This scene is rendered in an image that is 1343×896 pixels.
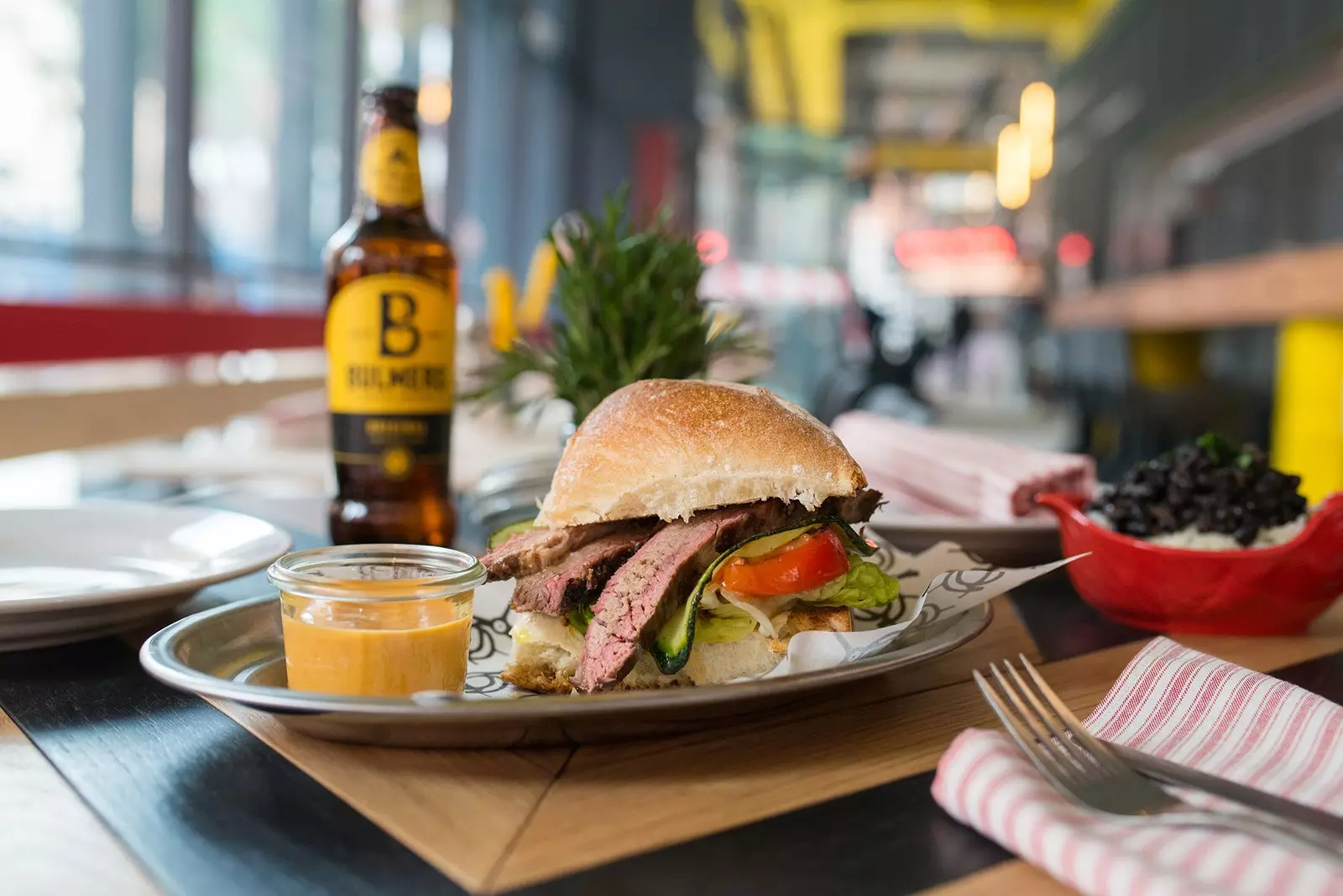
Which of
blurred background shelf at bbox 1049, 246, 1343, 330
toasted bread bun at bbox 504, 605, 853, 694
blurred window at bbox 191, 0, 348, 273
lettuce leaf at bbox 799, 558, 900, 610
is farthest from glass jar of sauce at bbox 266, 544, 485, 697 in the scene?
blurred window at bbox 191, 0, 348, 273

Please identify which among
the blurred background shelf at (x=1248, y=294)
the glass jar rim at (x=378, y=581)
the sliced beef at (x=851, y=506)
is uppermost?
the blurred background shelf at (x=1248, y=294)

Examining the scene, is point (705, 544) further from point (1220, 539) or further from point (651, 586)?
point (1220, 539)

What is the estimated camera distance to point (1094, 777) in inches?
24.5

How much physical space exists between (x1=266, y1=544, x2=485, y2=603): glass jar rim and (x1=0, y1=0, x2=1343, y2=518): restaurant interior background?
510 millimetres

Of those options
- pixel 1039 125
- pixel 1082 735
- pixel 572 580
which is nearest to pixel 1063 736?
pixel 1082 735

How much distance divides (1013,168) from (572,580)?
1648cm

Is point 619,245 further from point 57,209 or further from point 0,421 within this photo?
point 57,209

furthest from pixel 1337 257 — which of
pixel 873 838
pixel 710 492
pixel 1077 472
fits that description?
pixel 873 838

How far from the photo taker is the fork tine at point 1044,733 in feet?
2.07

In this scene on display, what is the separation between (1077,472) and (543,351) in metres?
0.71

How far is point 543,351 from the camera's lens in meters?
1.46

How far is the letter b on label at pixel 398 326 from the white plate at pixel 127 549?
9.2 inches

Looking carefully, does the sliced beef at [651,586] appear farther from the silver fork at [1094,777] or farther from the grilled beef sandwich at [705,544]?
the silver fork at [1094,777]

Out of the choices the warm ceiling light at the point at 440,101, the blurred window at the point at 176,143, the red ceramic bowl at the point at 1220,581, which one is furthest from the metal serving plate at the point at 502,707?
Answer: the warm ceiling light at the point at 440,101
